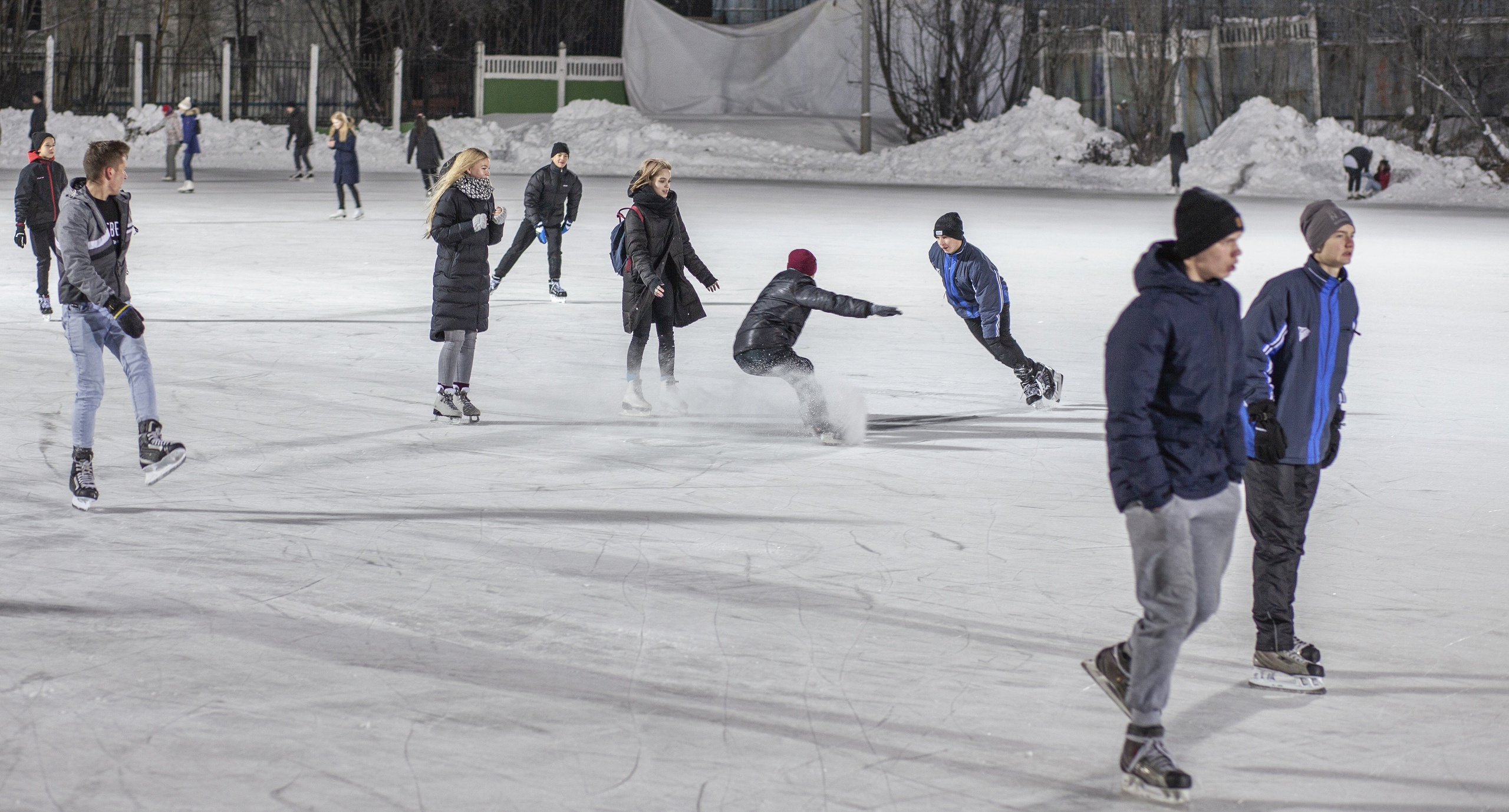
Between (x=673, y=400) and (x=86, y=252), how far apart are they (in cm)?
335

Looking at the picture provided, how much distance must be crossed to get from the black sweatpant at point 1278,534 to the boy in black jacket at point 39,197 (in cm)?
818

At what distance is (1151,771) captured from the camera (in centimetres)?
355

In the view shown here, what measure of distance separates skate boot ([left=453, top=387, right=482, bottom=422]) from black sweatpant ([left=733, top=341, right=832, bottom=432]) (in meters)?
1.39

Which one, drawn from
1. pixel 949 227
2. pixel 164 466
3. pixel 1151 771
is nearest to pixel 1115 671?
pixel 1151 771

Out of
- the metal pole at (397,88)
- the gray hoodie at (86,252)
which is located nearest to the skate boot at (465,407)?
the gray hoodie at (86,252)

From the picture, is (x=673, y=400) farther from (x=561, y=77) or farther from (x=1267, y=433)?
(x=561, y=77)

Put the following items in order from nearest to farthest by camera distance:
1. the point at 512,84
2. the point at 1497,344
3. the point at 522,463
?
the point at 522,463 < the point at 1497,344 < the point at 512,84

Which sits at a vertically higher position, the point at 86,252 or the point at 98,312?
the point at 86,252

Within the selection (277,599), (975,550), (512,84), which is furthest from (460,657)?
(512,84)

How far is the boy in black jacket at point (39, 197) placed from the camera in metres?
10.2

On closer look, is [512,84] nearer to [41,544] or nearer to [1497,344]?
[1497,344]

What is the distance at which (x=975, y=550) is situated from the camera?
18.9 feet

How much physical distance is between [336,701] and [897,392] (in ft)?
18.2

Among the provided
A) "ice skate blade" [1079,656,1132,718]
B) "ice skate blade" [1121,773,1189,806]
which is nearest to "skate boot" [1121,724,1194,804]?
"ice skate blade" [1121,773,1189,806]
